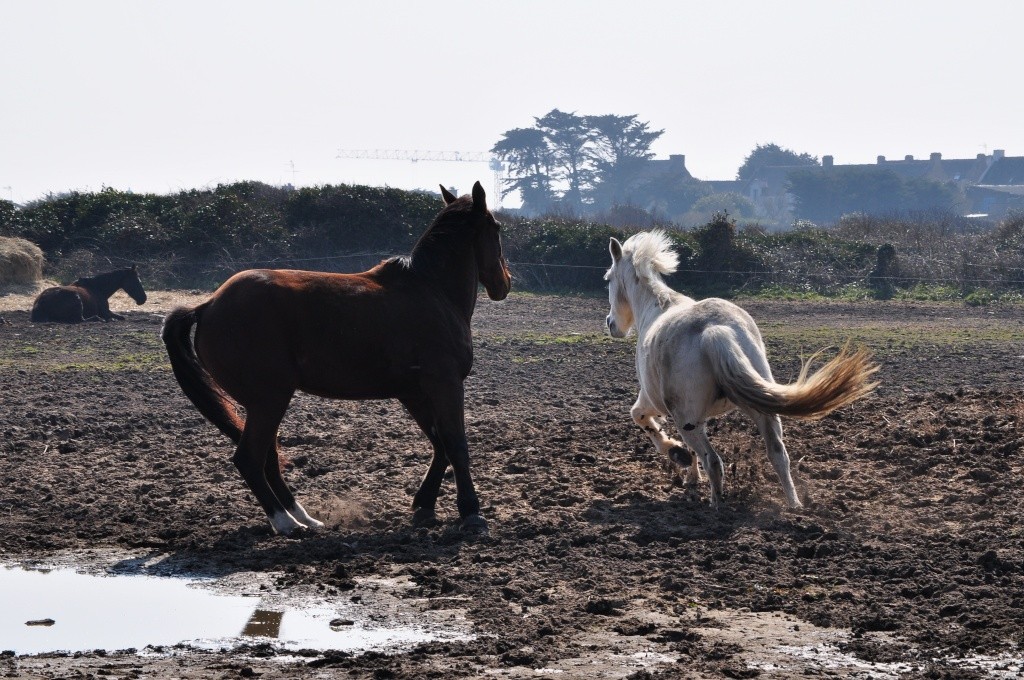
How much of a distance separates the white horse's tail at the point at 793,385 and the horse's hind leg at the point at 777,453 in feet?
0.90

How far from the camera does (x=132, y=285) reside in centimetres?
2139

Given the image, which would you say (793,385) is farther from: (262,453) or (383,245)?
(383,245)

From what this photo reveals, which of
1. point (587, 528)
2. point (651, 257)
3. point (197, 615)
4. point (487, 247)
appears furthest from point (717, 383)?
point (197, 615)

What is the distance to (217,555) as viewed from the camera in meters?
6.41

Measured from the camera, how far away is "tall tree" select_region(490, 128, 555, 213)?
91125 millimetres

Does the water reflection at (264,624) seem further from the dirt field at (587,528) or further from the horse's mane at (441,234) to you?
the horse's mane at (441,234)

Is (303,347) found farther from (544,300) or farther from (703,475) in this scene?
(544,300)

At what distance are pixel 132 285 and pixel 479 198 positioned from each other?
1544cm

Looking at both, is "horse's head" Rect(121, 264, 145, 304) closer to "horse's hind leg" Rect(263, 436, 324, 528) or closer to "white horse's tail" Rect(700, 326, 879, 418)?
"horse's hind leg" Rect(263, 436, 324, 528)

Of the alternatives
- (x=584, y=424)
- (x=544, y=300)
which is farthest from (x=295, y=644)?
(x=544, y=300)

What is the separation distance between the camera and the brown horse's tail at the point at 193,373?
6820 millimetres

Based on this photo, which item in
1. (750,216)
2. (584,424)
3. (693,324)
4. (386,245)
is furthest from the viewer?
(750,216)

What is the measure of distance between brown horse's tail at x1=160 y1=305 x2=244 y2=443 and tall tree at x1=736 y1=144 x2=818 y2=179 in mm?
100374

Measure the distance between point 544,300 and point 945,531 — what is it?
17.1 metres
